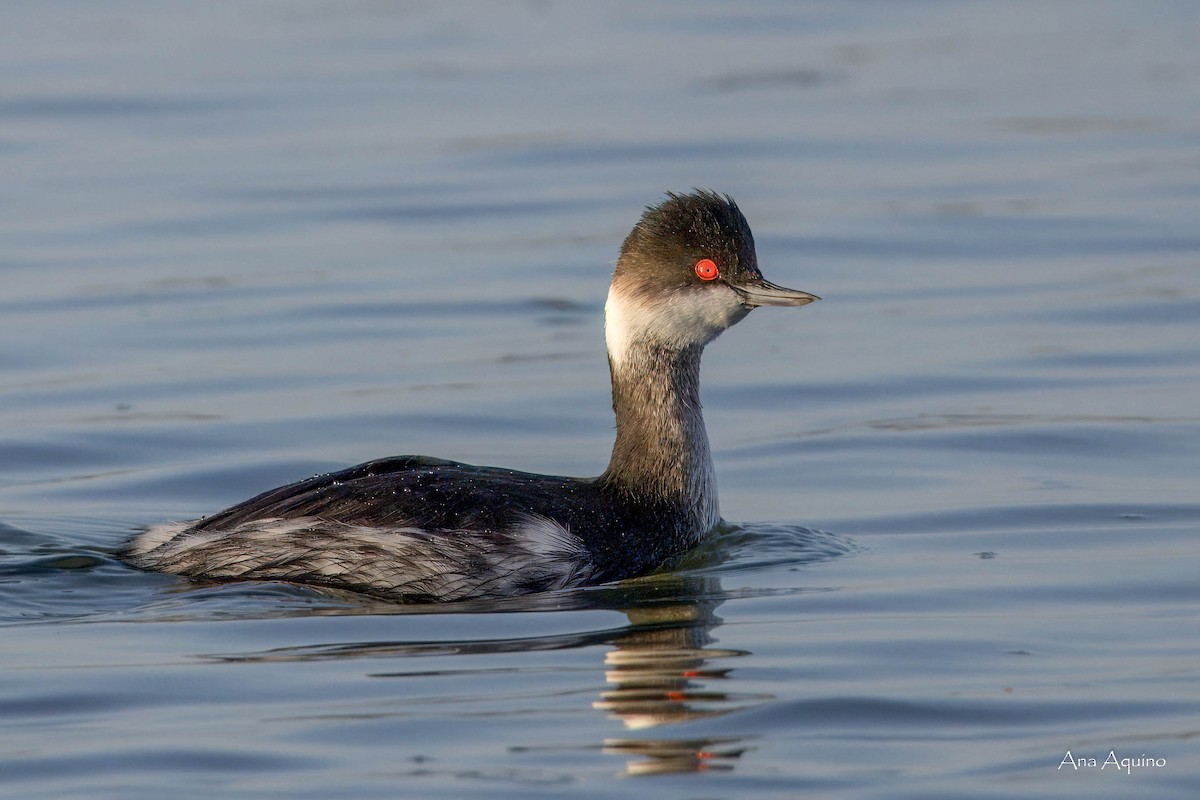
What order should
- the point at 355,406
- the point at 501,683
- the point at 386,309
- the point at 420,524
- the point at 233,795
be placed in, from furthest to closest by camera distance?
1. the point at 386,309
2. the point at 355,406
3. the point at 420,524
4. the point at 501,683
5. the point at 233,795

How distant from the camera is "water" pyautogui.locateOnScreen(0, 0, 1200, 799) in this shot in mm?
6852

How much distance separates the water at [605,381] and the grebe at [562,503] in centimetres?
15

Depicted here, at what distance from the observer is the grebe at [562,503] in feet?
27.4

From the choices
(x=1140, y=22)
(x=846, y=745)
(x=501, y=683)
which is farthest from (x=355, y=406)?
(x=1140, y=22)

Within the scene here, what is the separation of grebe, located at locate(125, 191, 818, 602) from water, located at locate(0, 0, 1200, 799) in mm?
155

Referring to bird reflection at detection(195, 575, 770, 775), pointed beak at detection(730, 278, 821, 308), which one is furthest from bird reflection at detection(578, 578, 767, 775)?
pointed beak at detection(730, 278, 821, 308)

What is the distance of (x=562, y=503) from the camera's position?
28.4 feet

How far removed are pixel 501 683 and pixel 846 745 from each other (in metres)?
1.24

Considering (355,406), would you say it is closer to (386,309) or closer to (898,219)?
(386,309)

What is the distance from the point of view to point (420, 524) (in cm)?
839

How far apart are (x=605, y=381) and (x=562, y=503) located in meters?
3.83
